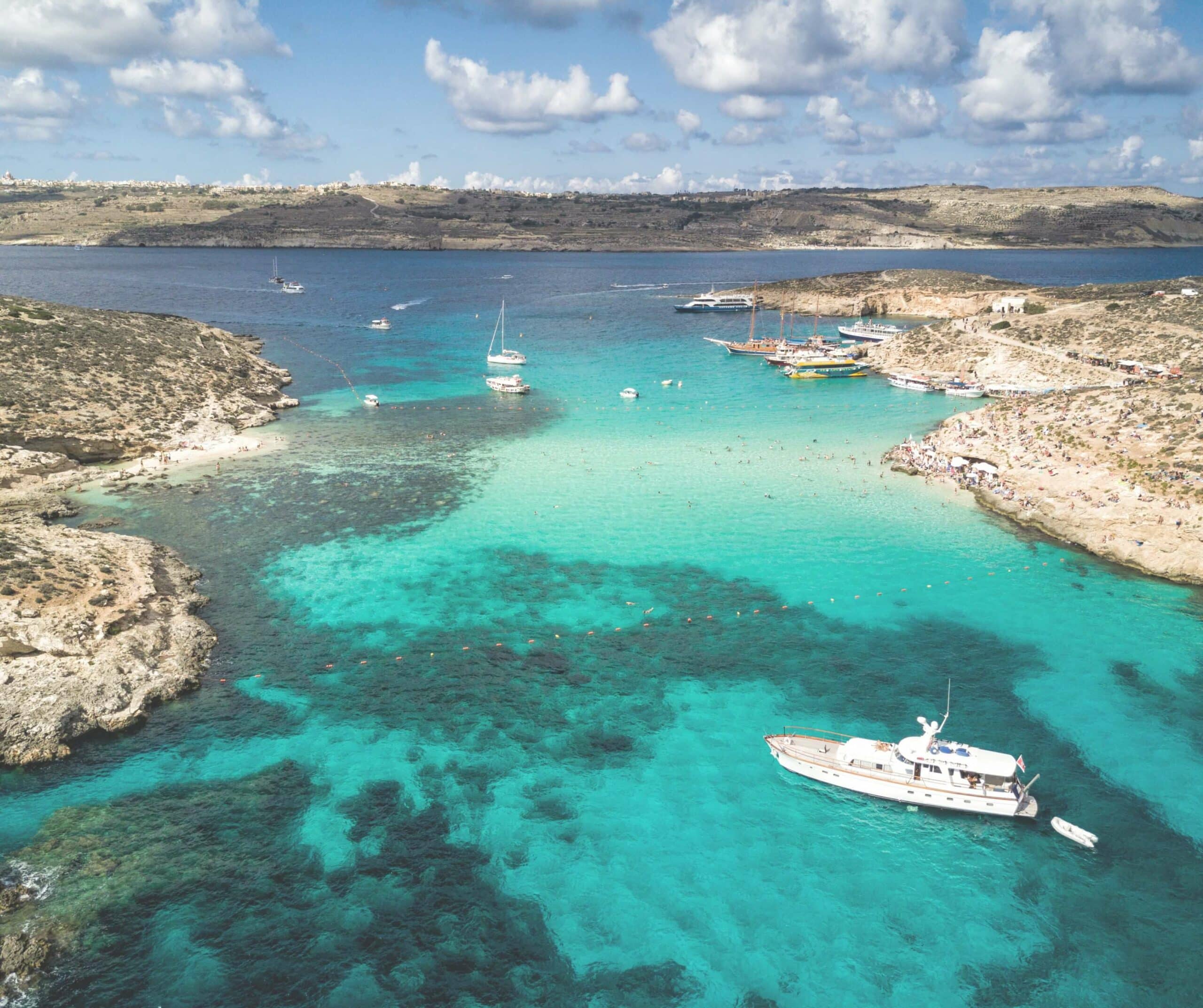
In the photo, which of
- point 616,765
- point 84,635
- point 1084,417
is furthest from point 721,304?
point 84,635

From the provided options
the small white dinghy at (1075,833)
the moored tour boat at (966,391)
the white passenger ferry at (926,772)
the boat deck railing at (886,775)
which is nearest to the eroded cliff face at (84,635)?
the boat deck railing at (886,775)

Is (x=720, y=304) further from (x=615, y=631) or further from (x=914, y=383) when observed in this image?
(x=615, y=631)

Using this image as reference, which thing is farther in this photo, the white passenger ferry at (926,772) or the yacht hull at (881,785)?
the white passenger ferry at (926,772)

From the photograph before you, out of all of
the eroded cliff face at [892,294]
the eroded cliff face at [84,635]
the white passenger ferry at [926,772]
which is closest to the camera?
the white passenger ferry at [926,772]

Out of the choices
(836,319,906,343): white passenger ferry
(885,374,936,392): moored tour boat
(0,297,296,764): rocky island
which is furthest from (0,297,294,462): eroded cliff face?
(836,319,906,343): white passenger ferry

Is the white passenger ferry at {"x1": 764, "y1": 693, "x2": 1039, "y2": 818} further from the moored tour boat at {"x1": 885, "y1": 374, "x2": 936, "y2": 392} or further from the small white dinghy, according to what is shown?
the moored tour boat at {"x1": 885, "y1": 374, "x2": 936, "y2": 392}

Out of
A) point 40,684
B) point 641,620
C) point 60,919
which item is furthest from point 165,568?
point 641,620

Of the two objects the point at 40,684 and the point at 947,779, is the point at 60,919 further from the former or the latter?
the point at 947,779

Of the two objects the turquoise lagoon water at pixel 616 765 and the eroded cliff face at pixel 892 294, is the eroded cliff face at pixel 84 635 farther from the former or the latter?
the eroded cliff face at pixel 892 294
